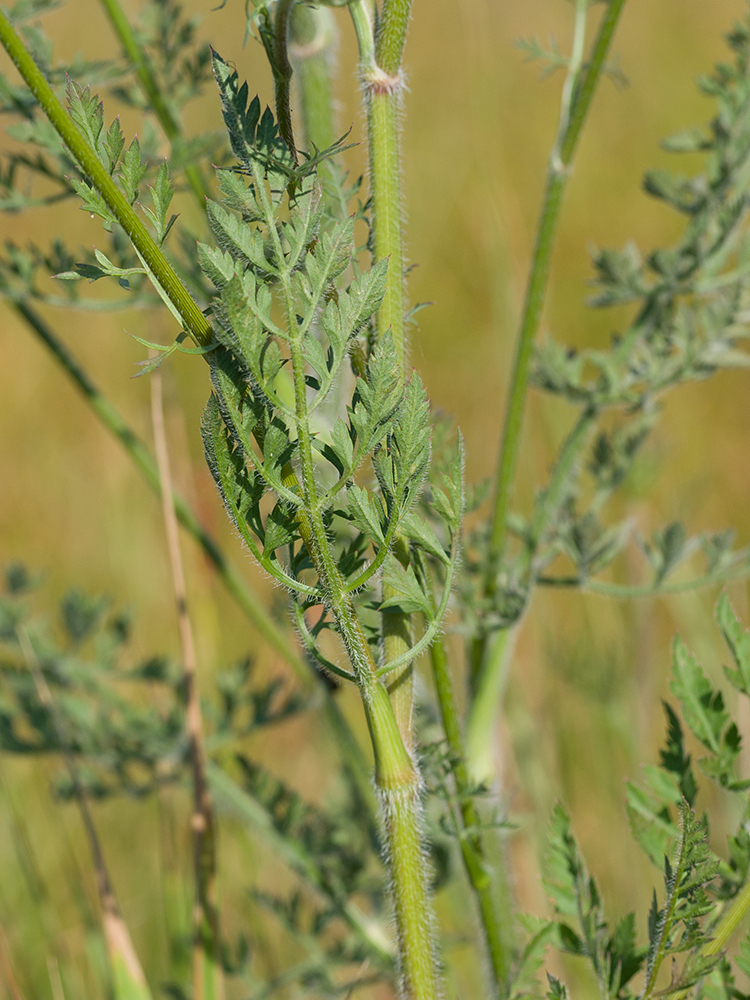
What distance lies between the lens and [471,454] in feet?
9.14

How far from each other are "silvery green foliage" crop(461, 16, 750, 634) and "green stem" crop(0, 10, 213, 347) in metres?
0.59

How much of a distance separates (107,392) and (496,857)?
2785 mm

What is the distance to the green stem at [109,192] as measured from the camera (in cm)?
50

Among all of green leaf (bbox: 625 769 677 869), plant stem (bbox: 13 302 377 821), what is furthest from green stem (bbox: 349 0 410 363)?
plant stem (bbox: 13 302 377 821)

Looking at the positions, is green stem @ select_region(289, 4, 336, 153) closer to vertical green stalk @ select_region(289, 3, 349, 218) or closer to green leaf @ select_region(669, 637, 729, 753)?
vertical green stalk @ select_region(289, 3, 349, 218)

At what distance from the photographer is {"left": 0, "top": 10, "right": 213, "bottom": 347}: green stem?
1.63ft

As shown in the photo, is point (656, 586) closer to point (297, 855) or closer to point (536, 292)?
point (536, 292)

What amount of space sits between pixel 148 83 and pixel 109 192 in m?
0.68

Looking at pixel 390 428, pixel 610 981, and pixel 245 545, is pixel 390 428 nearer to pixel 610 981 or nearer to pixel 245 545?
pixel 245 545

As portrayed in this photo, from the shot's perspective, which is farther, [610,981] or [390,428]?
[610,981]

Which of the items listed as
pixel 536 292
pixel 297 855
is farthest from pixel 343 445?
pixel 297 855

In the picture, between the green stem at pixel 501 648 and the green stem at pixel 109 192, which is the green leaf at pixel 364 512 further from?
the green stem at pixel 501 648

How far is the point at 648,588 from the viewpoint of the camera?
3.59 ft

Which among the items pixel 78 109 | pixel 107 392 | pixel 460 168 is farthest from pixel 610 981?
pixel 460 168
